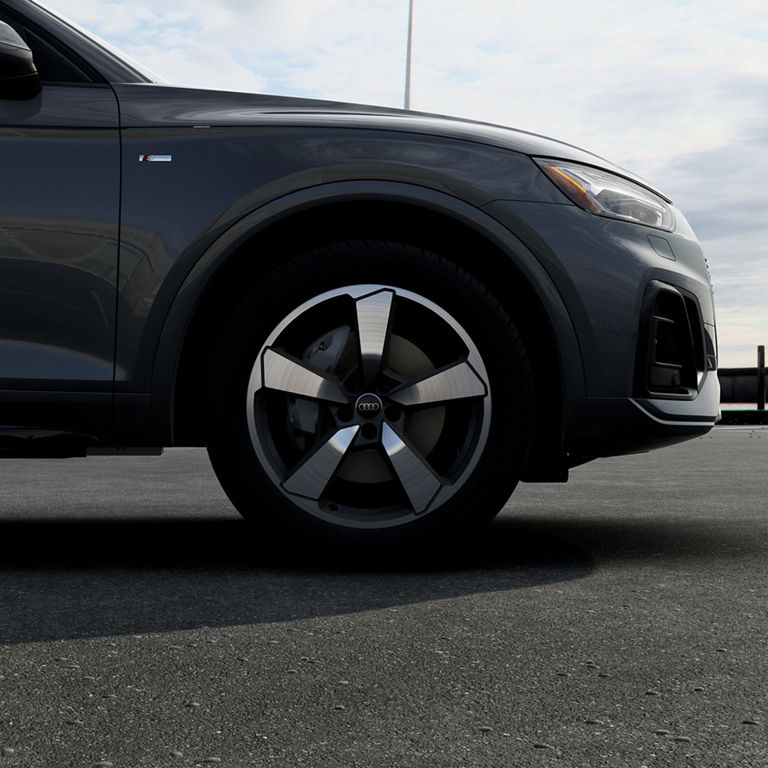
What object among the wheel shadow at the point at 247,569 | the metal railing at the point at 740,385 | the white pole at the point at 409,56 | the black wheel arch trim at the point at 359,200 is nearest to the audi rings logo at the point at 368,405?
the wheel shadow at the point at 247,569

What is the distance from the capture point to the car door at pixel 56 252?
3010mm

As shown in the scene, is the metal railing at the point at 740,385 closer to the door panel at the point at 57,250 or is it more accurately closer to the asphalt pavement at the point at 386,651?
the asphalt pavement at the point at 386,651

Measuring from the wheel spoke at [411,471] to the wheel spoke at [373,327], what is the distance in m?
0.19

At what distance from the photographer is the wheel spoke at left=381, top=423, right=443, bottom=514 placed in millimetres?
2984

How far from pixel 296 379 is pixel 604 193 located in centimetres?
113

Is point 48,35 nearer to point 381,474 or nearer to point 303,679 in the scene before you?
point 381,474

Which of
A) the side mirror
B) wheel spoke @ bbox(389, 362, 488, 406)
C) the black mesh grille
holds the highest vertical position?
the side mirror

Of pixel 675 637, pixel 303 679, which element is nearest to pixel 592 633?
pixel 675 637

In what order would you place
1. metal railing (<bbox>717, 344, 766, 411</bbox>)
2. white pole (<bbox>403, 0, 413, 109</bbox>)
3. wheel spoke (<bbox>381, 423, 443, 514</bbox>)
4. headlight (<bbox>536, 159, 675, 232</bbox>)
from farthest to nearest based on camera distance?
metal railing (<bbox>717, 344, 766, 411</bbox>) < white pole (<bbox>403, 0, 413, 109</bbox>) < headlight (<bbox>536, 159, 675, 232</bbox>) < wheel spoke (<bbox>381, 423, 443, 514</bbox>)

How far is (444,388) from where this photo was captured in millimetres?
3045

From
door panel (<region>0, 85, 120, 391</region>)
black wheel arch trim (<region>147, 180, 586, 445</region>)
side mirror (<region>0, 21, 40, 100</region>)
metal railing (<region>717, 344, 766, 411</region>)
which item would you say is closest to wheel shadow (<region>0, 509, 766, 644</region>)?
black wheel arch trim (<region>147, 180, 586, 445</region>)

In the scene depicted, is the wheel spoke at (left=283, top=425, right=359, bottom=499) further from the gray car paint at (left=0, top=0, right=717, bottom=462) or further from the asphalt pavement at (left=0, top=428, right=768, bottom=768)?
the gray car paint at (left=0, top=0, right=717, bottom=462)

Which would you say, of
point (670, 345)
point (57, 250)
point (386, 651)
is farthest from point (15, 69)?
point (670, 345)

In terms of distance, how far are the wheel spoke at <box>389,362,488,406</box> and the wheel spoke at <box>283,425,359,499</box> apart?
0.18 metres
